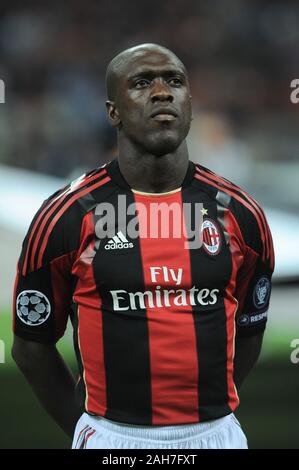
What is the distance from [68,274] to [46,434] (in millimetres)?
2187

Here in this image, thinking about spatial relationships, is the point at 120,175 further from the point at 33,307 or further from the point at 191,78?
the point at 191,78

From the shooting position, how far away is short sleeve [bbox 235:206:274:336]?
2.66 meters

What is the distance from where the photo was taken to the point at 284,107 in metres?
8.78

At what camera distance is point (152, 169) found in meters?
2.55

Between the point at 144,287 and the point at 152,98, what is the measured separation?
1.74 feet

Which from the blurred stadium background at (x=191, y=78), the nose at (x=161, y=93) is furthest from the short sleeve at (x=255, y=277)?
the blurred stadium background at (x=191, y=78)

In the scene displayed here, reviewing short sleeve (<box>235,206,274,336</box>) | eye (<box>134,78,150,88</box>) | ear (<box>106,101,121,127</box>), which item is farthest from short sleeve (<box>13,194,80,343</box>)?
short sleeve (<box>235,206,274,336</box>)

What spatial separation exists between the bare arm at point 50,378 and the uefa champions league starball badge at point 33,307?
87 millimetres

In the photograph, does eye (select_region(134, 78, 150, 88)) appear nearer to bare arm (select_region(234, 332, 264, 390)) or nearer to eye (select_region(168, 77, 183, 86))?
eye (select_region(168, 77, 183, 86))

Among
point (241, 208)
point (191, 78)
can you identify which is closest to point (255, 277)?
point (241, 208)

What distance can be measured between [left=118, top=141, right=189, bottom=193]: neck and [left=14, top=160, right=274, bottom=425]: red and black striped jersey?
27 millimetres

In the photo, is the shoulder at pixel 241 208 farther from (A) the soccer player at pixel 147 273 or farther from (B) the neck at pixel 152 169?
(B) the neck at pixel 152 169

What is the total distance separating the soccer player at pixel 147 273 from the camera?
2498 mm

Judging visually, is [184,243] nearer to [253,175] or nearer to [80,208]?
[80,208]
